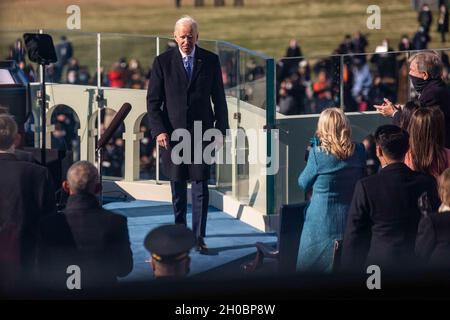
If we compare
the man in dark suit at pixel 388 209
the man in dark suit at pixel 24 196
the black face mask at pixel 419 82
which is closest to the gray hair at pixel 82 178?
the man in dark suit at pixel 24 196

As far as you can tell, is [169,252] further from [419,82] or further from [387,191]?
[419,82]

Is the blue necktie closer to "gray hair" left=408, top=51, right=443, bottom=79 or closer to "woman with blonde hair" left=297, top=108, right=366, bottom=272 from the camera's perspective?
"gray hair" left=408, top=51, right=443, bottom=79

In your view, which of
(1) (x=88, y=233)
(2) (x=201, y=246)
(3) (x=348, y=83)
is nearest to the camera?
(1) (x=88, y=233)

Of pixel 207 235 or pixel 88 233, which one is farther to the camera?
pixel 207 235

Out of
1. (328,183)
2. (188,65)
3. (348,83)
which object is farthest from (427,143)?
(348,83)

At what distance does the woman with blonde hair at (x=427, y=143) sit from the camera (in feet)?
26.7

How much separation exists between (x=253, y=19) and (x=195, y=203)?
33.0m

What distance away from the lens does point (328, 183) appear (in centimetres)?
828

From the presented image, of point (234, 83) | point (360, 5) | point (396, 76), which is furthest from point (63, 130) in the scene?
point (360, 5)

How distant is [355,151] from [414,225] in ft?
2.91

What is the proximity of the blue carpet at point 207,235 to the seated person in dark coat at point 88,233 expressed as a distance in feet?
4.81

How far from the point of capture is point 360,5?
41531 mm

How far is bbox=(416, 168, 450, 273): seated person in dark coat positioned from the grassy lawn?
30530 mm

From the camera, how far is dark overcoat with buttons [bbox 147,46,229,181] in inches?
387
